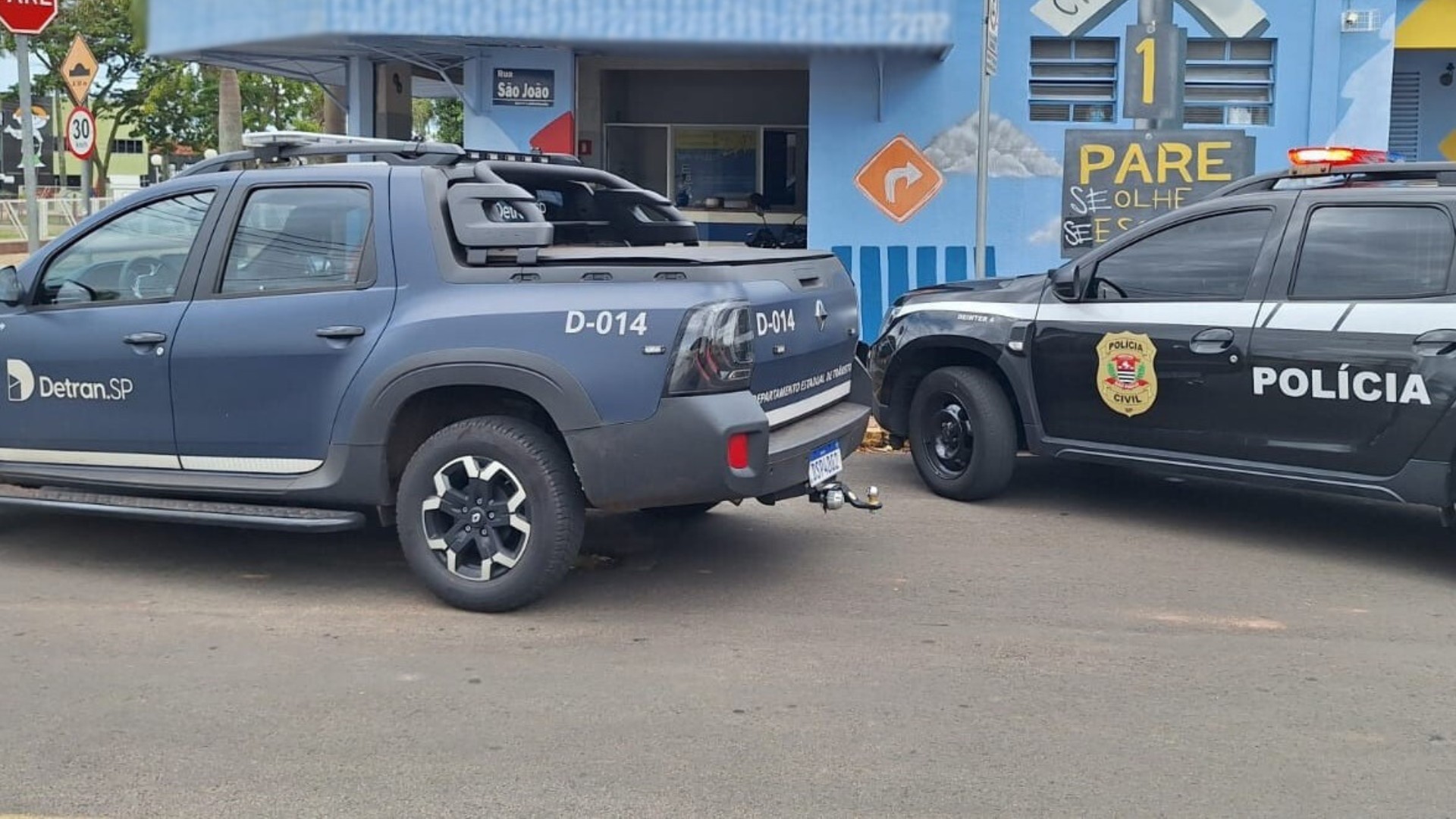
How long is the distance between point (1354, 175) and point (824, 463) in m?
3.06

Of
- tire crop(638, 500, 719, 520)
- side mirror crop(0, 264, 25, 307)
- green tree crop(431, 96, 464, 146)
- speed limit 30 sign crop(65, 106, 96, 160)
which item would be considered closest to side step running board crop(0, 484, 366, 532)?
side mirror crop(0, 264, 25, 307)

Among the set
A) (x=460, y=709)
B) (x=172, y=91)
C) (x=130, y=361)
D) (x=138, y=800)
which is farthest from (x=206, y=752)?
(x=172, y=91)

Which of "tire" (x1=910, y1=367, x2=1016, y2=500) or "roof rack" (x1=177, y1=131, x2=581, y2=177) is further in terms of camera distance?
"tire" (x1=910, y1=367, x2=1016, y2=500)

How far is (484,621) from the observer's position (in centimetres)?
558

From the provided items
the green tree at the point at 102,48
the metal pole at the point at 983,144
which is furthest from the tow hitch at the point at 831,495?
the green tree at the point at 102,48

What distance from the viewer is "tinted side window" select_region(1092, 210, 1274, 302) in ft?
22.3

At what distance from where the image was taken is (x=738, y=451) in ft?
17.4

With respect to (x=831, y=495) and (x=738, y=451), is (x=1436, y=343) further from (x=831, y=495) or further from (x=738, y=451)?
(x=738, y=451)

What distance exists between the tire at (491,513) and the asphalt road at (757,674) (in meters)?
0.18

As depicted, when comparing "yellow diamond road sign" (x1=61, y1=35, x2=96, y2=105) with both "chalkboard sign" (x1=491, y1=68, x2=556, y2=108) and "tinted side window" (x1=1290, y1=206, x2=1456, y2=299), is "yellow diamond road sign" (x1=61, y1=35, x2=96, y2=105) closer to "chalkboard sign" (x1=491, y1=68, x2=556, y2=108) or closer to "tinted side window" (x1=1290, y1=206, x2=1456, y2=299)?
"chalkboard sign" (x1=491, y1=68, x2=556, y2=108)

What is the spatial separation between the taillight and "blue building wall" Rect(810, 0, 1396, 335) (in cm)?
781

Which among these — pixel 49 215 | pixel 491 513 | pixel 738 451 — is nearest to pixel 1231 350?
pixel 738 451

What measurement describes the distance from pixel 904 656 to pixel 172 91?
41.2m

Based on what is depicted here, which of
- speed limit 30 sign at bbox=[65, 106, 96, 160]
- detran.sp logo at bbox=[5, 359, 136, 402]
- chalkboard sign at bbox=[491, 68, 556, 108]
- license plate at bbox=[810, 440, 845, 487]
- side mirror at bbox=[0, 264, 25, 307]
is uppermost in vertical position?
chalkboard sign at bbox=[491, 68, 556, 108]
